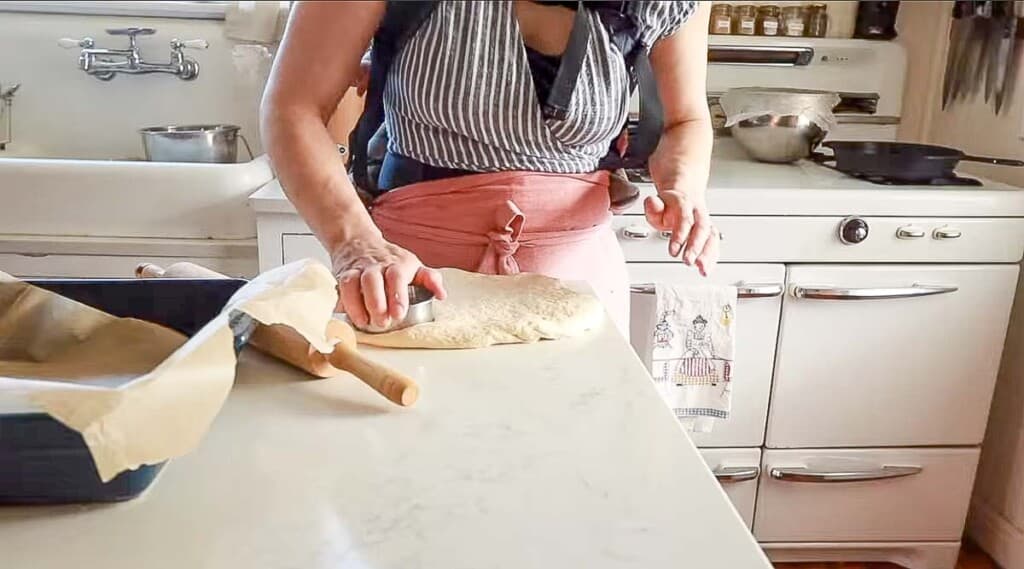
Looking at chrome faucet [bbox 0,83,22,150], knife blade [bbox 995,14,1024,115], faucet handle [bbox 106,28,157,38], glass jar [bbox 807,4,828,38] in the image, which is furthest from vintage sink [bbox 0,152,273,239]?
knife blade [bbox 995,14,1024,115]

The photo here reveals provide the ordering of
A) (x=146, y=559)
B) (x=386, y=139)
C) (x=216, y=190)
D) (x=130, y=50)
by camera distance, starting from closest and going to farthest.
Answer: (x=146, y=559) → (x=386, y=139) → (x=216, y=190) → (x=130, y=50)

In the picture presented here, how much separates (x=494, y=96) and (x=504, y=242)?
128 millimetres

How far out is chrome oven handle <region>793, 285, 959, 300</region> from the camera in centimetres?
129

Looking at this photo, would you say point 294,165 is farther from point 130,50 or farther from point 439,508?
point 130,50

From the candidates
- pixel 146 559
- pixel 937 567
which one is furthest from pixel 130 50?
pixel 937 567

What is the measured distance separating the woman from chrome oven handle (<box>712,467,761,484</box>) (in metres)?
0.77

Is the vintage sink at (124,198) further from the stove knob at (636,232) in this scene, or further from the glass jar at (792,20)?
the glass jar at (792,20)

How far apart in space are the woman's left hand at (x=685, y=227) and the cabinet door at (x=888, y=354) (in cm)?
83

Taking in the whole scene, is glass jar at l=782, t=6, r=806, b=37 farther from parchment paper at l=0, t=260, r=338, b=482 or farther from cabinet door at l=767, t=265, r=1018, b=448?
parchment paper at l=0, t=260, r=338, b=482

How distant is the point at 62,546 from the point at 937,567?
142 centimetres

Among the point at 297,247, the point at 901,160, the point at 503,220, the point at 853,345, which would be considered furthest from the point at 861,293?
the point at 503,220

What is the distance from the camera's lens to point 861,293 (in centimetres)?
129

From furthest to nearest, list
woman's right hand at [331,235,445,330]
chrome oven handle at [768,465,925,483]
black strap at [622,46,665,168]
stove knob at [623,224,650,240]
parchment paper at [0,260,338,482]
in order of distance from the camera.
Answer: chrome oven handle at [768,465,925,483] → stove knob at [623,224,650,240] → black strap at [622,46,665,168] → woman's right hand at [331,235,445,330] → parchment paper at [0,260,338,482]

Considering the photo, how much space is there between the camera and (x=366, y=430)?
0.43 metres
